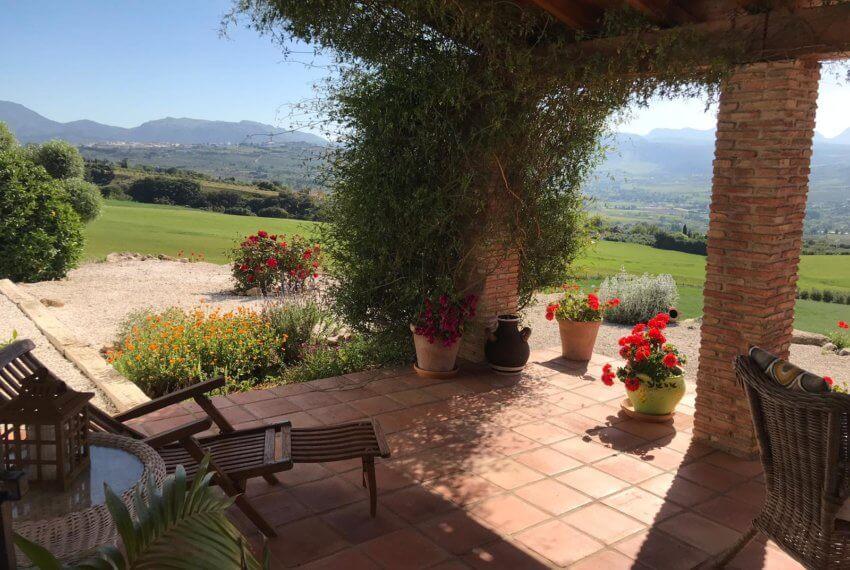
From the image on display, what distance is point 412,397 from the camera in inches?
201

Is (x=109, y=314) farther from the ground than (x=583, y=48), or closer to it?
closer to it

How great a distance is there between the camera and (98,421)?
299 centimetres

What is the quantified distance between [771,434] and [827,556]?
458 millimetres

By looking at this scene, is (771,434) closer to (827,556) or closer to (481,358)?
(827,556)

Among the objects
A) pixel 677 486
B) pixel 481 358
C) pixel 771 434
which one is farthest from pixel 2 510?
pixel 481 358

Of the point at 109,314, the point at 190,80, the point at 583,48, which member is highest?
the point at 190,80


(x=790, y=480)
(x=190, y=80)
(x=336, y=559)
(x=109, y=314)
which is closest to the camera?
(x=790, y=480)

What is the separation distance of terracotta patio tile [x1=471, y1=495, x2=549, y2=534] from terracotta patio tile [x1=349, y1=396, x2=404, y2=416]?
1.53 m

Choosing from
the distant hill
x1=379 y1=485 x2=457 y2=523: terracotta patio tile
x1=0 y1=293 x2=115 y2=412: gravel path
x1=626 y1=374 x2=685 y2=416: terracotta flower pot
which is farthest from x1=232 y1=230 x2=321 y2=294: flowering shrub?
the distant hill

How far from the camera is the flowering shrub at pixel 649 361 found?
4.56 meters

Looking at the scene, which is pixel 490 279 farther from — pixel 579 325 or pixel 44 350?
pixel 44 350

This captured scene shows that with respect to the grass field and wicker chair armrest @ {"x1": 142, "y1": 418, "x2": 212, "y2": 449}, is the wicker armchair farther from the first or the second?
the grass field

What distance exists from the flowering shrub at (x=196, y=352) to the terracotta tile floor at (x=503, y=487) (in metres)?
1.19

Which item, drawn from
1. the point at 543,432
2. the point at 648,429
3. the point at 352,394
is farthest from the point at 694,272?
the point at 352,394
